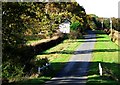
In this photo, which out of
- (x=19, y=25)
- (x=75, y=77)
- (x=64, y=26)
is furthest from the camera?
(x=64, y=26)

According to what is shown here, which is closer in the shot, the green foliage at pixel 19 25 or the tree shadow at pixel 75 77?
the green foliage at pixel 19 25

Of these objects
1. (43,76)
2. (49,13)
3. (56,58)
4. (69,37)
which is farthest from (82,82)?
(69,37)

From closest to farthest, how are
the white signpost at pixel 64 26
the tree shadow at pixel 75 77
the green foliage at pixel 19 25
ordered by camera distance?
the green foliage at pixel 19 25 → the tree shadow at pixel 75 77 → the white signpost at pixel 64 26

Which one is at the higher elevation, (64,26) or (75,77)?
(64,26)

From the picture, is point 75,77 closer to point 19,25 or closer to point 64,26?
point 19,25

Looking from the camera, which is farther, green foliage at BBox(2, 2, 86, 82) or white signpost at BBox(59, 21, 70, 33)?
white signpost at BBox(59, 21, 70, 33)

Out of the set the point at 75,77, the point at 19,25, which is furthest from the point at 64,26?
the point at 19,25

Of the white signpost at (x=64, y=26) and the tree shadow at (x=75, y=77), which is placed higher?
the white signpost at (x=64, y=26)

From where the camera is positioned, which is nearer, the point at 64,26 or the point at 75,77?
the point at 75,77

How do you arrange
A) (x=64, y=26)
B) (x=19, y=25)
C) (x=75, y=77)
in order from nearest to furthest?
(x=19, y=25) → (x=75, y=77) → (x=64, y=26)

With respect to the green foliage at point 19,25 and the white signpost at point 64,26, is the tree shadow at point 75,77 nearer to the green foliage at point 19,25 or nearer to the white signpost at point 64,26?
the green foliage at point 19,25

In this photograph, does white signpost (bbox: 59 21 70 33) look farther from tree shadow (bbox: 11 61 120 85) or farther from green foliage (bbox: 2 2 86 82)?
green foliage (bbox: 2 2 86 82)

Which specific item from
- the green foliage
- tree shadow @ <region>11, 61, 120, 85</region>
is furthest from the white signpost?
the green foliage

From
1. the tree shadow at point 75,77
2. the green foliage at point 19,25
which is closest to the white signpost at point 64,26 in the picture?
the tree shadow at point 75,77
